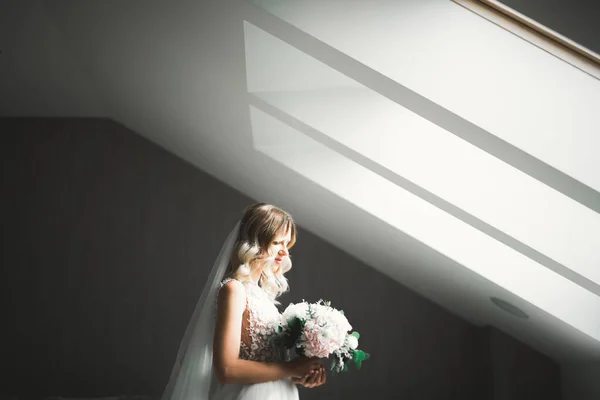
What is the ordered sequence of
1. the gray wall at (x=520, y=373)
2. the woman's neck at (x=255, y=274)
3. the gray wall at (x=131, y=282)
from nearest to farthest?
the woman's neck at (x=255, y=274) → the gray wall at (x=520, y=373) → the gray wall at (x=131, y=282)

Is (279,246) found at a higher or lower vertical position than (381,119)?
lower

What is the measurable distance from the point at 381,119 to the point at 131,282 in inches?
149

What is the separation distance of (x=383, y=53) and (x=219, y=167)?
367 centimetres

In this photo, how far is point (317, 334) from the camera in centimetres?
215

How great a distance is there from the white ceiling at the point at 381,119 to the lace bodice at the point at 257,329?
3.40 feet

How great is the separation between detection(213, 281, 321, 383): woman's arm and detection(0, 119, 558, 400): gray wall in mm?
4138

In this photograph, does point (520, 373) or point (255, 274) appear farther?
point (520, 373)

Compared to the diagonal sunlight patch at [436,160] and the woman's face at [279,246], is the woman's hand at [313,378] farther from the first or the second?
the diagonal sunlight patch at [436,160]

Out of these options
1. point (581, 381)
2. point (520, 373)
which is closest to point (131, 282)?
point (520, 373)

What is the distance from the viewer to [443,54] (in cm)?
244

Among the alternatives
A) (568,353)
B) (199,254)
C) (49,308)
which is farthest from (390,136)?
(49,308)

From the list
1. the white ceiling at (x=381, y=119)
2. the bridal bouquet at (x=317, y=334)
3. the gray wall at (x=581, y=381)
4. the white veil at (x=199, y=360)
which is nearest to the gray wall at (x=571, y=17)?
the white ceiling at (x=381, y=119)

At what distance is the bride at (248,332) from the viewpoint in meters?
2.10

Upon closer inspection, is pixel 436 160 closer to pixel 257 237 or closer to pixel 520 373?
pixel 257 237
